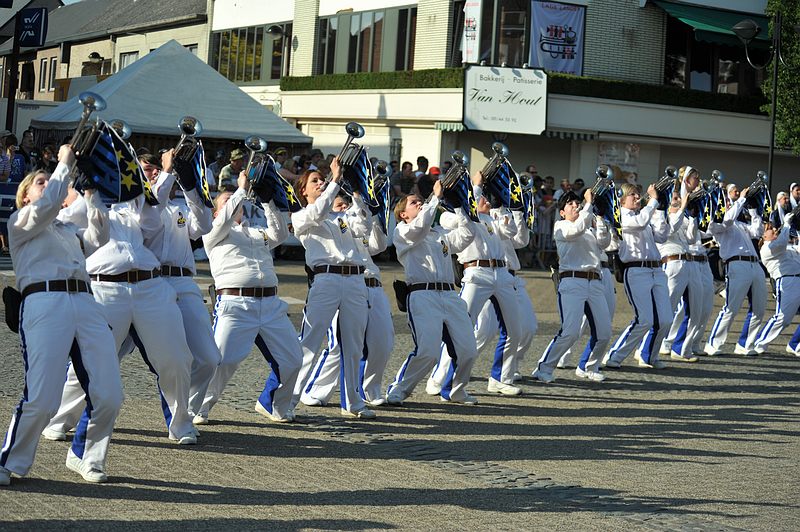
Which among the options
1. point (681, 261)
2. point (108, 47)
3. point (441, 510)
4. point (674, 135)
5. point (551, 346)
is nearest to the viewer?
Answer: point (441, 510)

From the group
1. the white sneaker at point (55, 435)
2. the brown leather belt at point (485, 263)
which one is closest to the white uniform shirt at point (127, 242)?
the white sneaker at point (55, 435)

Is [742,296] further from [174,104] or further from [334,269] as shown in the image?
[174,104]

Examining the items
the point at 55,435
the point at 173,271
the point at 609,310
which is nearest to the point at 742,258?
the point at 609,310

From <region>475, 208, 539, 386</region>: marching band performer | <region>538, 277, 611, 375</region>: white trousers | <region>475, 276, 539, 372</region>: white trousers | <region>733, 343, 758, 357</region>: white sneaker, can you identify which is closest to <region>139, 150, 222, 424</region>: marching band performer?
<region>475, 208, 539, 386</region>: marching band performer

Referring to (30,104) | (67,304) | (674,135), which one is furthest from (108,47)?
(67,304)

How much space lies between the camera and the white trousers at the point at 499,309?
1162cm

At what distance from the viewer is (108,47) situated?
4747 cm

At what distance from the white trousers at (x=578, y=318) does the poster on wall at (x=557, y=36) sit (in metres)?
17.4

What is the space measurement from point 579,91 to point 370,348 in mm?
20520

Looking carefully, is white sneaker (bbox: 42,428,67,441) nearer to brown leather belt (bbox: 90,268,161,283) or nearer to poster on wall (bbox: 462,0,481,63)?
A: brown leather belt (bbox: 90,268,161,283)

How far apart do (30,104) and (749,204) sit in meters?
17.1

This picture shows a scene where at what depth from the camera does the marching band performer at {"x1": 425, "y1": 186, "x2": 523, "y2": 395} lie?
38.1 feet

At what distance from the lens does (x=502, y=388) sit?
39.1ft

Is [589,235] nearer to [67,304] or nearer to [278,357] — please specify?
[278,357]
